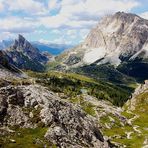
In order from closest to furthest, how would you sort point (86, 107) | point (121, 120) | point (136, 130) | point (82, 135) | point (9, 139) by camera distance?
point (9, 139), point (82, 135), point (136, 130), point (121, 120), point (86, 107)

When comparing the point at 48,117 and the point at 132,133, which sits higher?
the point at 48,117

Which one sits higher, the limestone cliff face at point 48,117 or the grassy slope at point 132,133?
the limestone cliff face at point 48,117

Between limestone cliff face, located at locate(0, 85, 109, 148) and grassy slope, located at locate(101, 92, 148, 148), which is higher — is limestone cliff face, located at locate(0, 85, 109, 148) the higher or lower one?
the higher one

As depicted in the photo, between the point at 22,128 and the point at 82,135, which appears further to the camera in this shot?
the point at 82,135

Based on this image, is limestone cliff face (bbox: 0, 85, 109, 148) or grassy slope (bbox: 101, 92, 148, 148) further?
grassy slope (bbox: 101, 92, 148, 148)

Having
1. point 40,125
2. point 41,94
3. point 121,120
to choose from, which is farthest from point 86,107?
point 40,125

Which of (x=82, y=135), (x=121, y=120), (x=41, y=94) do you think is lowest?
(x=121, y=120)

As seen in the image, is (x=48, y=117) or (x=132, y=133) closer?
(x=48, y=117)

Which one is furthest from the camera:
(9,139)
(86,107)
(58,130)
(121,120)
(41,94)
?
(86,107)

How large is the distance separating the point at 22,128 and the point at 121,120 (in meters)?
97.2

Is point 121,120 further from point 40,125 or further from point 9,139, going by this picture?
point 9,139

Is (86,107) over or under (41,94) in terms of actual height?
under

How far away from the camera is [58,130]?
279 feet

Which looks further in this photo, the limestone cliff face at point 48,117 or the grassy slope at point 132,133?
the grassy slope at point 132,133
